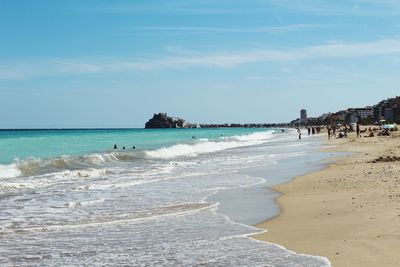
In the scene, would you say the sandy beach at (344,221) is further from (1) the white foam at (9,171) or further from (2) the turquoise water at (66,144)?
(2) the turquoise water at (66,144)

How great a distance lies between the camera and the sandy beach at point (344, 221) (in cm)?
747

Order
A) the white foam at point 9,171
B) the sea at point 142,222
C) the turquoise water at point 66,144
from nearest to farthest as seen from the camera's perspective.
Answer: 1. the sea at point 142,222
2. the white foam at point 9,171
3. the turquoise water at point 66,144

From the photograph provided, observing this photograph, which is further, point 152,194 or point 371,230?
point 152,194

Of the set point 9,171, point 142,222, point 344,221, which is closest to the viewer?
point 344,221

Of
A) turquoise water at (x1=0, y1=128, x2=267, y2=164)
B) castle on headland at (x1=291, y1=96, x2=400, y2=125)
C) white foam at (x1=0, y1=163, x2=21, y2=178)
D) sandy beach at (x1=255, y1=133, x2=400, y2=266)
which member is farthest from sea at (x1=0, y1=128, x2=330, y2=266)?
castle on headland at (x1=291, y1=96, x2=400, y2=125)

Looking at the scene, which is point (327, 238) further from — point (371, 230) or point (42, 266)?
point (42, 266)

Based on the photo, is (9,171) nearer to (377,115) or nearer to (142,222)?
(142,222)

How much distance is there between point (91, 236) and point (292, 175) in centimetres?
1307

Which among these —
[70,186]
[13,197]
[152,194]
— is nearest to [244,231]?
[152,194]

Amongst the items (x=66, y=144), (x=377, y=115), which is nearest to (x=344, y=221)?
(x=66, y=144)

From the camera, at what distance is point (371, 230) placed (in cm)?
868

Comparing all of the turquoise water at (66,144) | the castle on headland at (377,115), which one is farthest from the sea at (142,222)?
the castle on headland at (377,115)

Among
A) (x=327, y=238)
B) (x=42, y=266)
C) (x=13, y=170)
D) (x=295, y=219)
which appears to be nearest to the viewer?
(x=42, y=266)

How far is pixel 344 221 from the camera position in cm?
992
